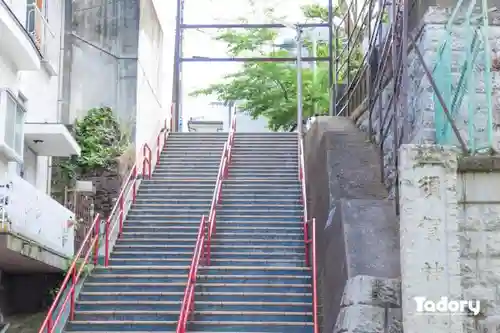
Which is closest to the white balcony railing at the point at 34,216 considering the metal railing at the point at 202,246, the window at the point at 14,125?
the window at the point at 14,125

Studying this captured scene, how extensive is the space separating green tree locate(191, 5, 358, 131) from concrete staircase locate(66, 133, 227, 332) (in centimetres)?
863

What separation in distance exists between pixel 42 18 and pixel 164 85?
917cm

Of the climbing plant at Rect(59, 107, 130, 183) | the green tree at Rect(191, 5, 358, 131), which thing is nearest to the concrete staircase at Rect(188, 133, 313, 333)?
the climbing plant at Rect(59, 107, 130, 183)

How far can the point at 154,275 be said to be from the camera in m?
12.1

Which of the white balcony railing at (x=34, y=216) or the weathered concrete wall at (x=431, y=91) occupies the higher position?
the weathered concrete wall at (x=431, y=91)

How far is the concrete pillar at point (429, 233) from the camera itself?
715cm

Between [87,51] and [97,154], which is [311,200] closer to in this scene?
[97,154]

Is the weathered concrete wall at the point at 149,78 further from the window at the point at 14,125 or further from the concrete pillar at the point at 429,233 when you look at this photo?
the concrete pillar at the point at 429,233

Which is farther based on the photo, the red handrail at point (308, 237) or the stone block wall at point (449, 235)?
the red handrail at point (308, 237)

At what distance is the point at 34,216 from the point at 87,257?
1090 mm

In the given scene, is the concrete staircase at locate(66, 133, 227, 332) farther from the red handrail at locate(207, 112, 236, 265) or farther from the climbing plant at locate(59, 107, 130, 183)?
the climbing plant at locate(59, 107, 130, 183)

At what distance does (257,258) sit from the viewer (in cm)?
1269

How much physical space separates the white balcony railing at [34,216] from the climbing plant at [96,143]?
4.11 m

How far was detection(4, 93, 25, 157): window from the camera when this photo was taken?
39.1 feet
